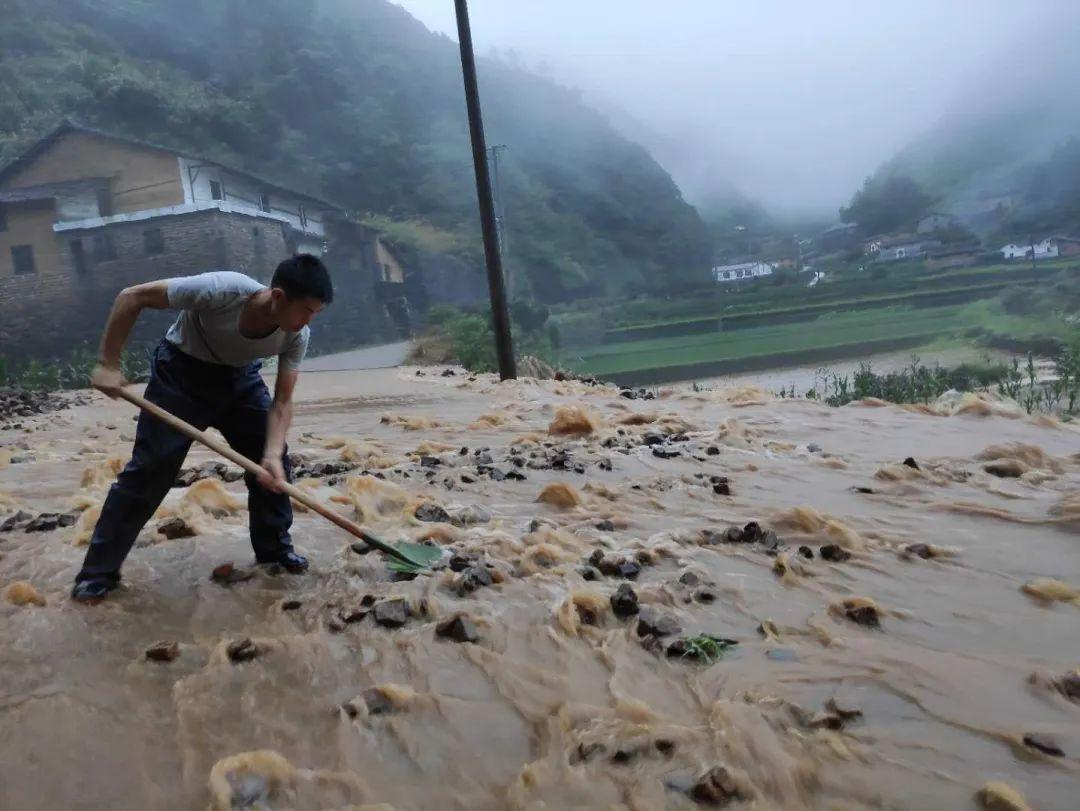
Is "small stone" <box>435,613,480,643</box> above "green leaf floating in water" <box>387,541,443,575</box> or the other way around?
the other way around

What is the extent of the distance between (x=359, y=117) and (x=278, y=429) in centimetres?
3076

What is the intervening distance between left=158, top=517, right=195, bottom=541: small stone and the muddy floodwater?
0.05 metres

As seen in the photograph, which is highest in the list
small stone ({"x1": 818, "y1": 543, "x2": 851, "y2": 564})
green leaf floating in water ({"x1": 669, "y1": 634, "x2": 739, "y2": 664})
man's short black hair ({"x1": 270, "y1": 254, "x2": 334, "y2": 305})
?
man's short black hair ({"x1": 270, "y1": 254, "x2": 334, "y2": 305})

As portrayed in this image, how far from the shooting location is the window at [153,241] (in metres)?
23.3

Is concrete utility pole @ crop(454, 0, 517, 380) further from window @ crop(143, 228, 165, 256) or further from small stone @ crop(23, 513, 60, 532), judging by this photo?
window @ crop(143, 228, 165, 256)

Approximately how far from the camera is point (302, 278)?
3.23 meters

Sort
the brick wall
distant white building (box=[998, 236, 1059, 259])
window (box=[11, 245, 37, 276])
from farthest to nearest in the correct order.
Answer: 1. window (box=[11, 245, 37, 276])
2. the brick wall
3. distant white building (box=[998, 236, 1059, 259])

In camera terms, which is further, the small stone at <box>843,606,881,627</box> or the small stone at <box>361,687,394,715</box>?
the small stone at <box>843,606,881,627</box>

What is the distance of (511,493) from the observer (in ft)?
18.2

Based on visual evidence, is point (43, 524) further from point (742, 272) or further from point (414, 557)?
point (742, 272)

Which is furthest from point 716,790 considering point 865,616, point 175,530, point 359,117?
point 359,117

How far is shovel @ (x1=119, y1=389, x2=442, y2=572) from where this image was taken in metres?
3.42

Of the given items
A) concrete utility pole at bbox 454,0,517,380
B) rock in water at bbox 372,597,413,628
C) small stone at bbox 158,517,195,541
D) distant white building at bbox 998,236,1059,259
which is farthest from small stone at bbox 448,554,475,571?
distant white building at bbox 998,236,1059,259

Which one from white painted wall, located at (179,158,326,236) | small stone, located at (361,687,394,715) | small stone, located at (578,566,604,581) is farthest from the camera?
white painted wall, located at (179,158,326,236)
